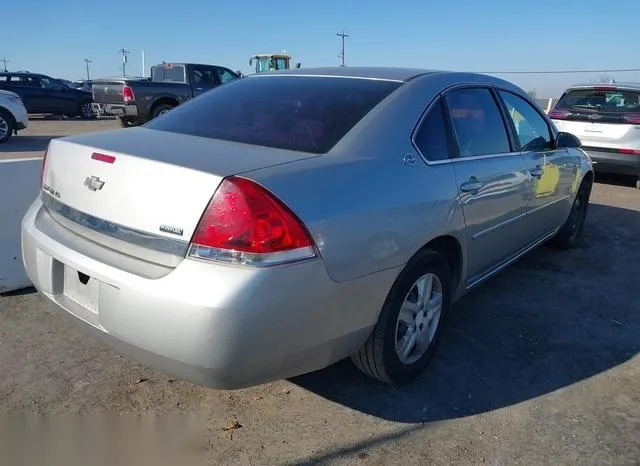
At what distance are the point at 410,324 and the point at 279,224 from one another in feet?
3.70

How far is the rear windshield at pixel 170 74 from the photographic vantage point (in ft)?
49.0

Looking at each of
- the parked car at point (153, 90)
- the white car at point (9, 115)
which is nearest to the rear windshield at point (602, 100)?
the parked car at point (153, 90)

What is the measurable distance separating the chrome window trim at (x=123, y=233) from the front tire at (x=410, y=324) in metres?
1.00

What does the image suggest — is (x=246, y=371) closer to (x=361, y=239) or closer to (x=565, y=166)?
(x=361, y=239)

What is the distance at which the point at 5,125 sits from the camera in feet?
41.1

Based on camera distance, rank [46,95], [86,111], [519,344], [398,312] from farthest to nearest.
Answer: [86,111] < [46,95] < [519,344] < [398,312]

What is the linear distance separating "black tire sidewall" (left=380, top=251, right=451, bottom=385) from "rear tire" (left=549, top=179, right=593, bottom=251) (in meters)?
2.58

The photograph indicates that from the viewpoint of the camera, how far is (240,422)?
2557mm

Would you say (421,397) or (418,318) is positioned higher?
(418,318)

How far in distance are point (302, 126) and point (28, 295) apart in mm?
2453

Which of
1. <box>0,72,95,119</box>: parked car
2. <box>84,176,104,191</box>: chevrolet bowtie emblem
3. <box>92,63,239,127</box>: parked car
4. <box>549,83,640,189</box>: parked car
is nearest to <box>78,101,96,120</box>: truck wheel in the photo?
<box>0,72,95,119</box>: parked car

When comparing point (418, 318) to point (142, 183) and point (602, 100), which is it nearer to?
point (142, 183)

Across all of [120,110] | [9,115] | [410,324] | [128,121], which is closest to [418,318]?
[410,324]

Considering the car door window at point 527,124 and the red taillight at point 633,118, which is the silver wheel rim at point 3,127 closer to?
the car door window at point 527,124
